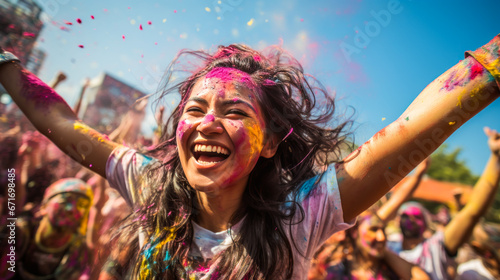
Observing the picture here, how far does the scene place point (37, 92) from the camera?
1.77m

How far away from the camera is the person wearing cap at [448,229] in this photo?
2.62 m

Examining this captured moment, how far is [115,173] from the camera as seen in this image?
1766 mm

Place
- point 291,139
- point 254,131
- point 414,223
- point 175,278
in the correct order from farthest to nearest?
point 414,223
point 291,139
point 254,131
point 175,278

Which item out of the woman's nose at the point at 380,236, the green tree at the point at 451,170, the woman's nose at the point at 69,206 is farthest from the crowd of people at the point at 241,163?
the green tree at the point at 451,170

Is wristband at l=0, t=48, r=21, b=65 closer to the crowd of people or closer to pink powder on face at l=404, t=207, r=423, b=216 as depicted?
the crowd of people

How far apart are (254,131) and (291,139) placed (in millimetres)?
376

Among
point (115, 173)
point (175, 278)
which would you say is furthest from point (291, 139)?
point (115, 173)

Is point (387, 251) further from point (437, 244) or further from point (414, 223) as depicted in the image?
point (414, 223)

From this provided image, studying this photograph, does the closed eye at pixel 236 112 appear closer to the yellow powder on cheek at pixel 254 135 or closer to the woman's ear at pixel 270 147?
the yellow powder on cheek at pixel 254 135

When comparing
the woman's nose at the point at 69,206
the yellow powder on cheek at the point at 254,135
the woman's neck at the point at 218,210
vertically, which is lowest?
the woman's neck at the point at 218,210

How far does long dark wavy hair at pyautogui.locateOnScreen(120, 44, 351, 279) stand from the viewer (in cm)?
136

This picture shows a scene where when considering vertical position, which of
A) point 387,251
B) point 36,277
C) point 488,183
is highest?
point 36,277

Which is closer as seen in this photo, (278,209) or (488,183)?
(278,209)

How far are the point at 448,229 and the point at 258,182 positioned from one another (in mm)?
3053
